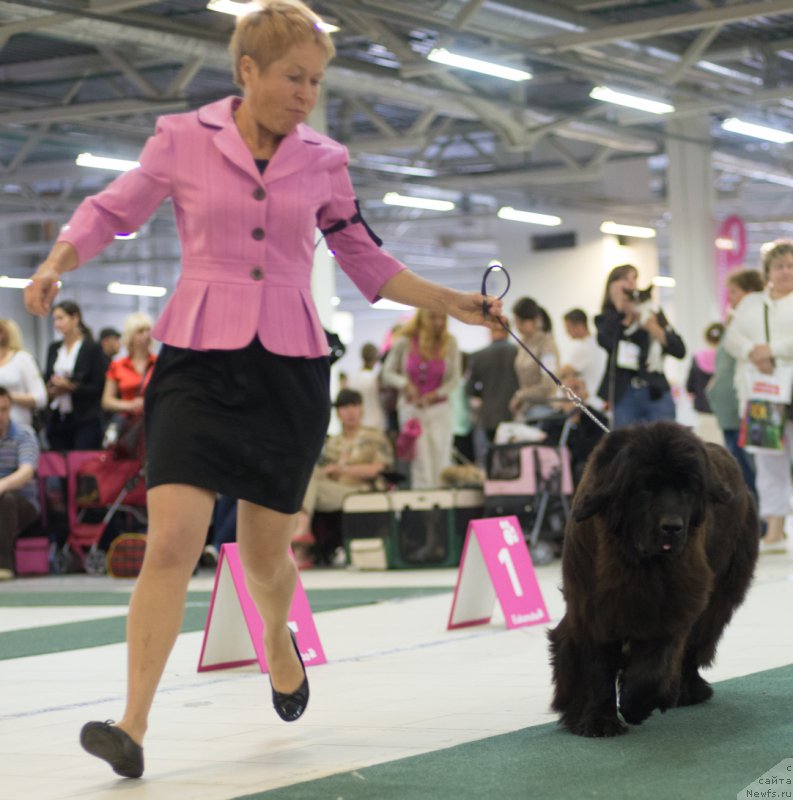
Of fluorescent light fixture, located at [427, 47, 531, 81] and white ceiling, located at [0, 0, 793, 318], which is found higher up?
white ceiling, located at [0, 0, 793, 318]

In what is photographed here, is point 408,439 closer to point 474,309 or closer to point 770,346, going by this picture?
point 770,346

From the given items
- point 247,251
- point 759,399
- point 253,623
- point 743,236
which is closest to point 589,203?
point 743,236

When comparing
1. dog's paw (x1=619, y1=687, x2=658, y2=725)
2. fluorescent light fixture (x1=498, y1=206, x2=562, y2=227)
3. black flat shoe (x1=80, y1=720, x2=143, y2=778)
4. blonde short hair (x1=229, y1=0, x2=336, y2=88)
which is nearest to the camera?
black flat shoe (x1=80, y1=720, x2=143, y2=778)

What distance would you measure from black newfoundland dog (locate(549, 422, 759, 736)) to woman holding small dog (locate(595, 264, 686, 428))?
5.60 meters

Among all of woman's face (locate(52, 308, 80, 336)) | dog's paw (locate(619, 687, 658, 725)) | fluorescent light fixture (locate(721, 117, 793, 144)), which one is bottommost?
dog's paw (locate(619, 687, 658, 725))

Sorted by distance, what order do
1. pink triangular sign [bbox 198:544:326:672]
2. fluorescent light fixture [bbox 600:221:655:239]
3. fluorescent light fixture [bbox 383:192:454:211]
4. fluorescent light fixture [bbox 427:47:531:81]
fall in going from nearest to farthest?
1. pink triangular sign [bbox 198:544:326:672]
2. fluorescent light fixture [bbox 427:47:531:81]
3. fluorescent light fixture [bbox 383:192:454:211]
4. fluorescent light fixture [bbox 600:221:655:239]

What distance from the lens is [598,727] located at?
11.1ft

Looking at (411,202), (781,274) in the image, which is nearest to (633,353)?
(781,274)

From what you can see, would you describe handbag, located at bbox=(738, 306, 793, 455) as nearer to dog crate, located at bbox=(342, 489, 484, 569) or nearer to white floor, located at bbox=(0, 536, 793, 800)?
dog crate, located at bbox=(342, 489, 484, 569)

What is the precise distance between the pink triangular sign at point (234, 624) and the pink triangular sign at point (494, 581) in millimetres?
1024

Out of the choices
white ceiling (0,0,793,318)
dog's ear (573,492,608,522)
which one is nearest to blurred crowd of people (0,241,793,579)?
white ceiling (0,0,793,318)

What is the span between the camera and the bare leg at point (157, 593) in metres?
3.11

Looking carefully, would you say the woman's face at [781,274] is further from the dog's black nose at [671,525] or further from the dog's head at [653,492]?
the dog's black nose at [671,525]

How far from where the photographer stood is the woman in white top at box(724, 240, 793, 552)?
29.1ft
